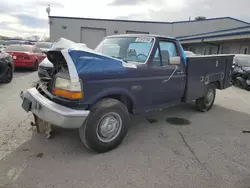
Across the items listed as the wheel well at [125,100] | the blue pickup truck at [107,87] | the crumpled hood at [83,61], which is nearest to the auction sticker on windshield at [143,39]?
the blue pickup truck at [107,87]

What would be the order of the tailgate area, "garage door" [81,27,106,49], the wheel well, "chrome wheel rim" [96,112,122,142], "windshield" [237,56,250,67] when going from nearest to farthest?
1. "chrome wheel rim" [96,112,122,142]
2. the wheel well
3. the tailgate area
4. "windshield" [237,56,250,67]
5. "garage door" [81,27,106,49]

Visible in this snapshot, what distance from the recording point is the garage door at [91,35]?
84.7 ft

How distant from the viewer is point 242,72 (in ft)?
33.8

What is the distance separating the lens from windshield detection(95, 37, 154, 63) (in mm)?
3988

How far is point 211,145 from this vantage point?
12.6ft

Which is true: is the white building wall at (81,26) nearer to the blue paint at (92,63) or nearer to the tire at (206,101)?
the tire at (206,101)

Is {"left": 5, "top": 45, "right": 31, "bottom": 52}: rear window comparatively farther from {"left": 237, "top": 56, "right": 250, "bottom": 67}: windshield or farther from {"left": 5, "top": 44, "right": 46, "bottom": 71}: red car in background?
{"left": 237, "top": 56, "right": 250, "bottom": 67}: windshield

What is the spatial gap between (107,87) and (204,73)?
10.2 feet

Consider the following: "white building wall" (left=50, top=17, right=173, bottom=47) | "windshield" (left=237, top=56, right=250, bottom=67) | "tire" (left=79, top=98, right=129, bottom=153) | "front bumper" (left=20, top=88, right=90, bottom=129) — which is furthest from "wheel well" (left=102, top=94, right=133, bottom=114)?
"white building wall" (left=50, top=17, right=173, bottom=47)

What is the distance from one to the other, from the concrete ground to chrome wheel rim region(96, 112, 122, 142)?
263 millimetres

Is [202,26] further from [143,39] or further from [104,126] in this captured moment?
[104,126]

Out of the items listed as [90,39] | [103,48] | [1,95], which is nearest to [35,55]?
[1,95]

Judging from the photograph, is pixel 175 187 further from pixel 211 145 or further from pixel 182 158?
pixel 211 145

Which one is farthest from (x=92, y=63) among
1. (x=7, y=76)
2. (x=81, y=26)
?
(x=81, y=26)
